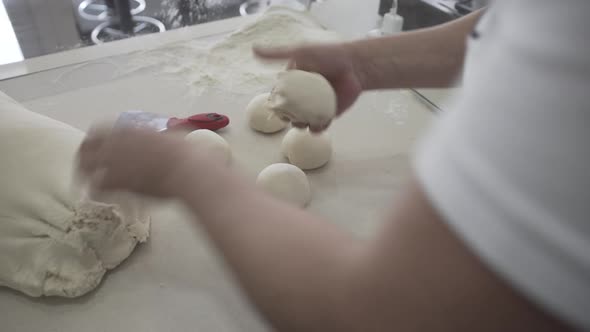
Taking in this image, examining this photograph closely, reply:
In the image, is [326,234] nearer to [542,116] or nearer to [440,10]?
[542,116]

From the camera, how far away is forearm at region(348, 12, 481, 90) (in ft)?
2.50

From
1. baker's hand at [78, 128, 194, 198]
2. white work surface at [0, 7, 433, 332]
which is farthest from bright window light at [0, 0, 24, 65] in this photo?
baker's hand at [78, 128, 194, 198]

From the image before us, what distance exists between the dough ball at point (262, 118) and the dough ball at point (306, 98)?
256mm

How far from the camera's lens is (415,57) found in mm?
778

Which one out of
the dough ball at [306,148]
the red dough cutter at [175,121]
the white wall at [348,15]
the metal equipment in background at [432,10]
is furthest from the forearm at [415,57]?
the white wall at [348,15]

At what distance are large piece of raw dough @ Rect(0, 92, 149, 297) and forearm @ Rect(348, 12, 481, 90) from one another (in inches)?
20.9

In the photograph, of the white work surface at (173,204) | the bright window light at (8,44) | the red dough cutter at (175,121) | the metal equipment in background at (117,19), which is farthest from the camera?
the metal equipment in background at (117,19)

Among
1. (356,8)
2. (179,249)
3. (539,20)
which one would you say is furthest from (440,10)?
(539,20)

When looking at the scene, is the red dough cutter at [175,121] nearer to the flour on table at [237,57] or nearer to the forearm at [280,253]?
the flour on table at [237,57]

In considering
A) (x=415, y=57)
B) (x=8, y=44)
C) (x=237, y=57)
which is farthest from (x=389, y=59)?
(x=8, y=44)

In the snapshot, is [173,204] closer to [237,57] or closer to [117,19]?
[237,57]

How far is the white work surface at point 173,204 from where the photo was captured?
74cm

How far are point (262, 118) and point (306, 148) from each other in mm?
172

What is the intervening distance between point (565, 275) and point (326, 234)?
0.19m
